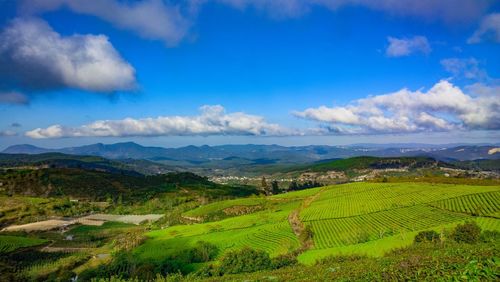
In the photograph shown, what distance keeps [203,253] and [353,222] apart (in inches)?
1545

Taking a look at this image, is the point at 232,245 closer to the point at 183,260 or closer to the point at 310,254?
the point at 183,260

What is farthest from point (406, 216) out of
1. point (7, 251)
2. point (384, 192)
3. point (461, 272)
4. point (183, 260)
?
point (7, 251)

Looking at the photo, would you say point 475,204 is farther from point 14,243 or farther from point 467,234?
point 14,243

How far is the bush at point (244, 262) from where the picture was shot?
194 feet

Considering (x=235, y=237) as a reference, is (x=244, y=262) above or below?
above

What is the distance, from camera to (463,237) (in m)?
58.4

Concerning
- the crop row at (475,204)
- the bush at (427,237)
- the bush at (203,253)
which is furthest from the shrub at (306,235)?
the crop row at (475,204)

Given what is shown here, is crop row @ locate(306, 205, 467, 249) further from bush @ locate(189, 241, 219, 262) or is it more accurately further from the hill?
bush @ locate(189, 241, 219, 262)

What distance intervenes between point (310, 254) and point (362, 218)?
3418 centimetres

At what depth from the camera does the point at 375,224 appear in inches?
3627

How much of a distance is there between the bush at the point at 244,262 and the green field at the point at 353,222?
9.39 metres

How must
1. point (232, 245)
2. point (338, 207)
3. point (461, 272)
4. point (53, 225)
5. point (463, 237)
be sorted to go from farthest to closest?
point (53, 225)
point (338, 207)
point (232, 245)
point (463, 237)
point (461, 272)

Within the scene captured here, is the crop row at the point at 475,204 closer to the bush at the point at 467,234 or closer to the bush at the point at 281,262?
the bush at the point at 467,234

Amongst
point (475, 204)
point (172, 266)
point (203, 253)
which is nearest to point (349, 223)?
point (475, 204)
